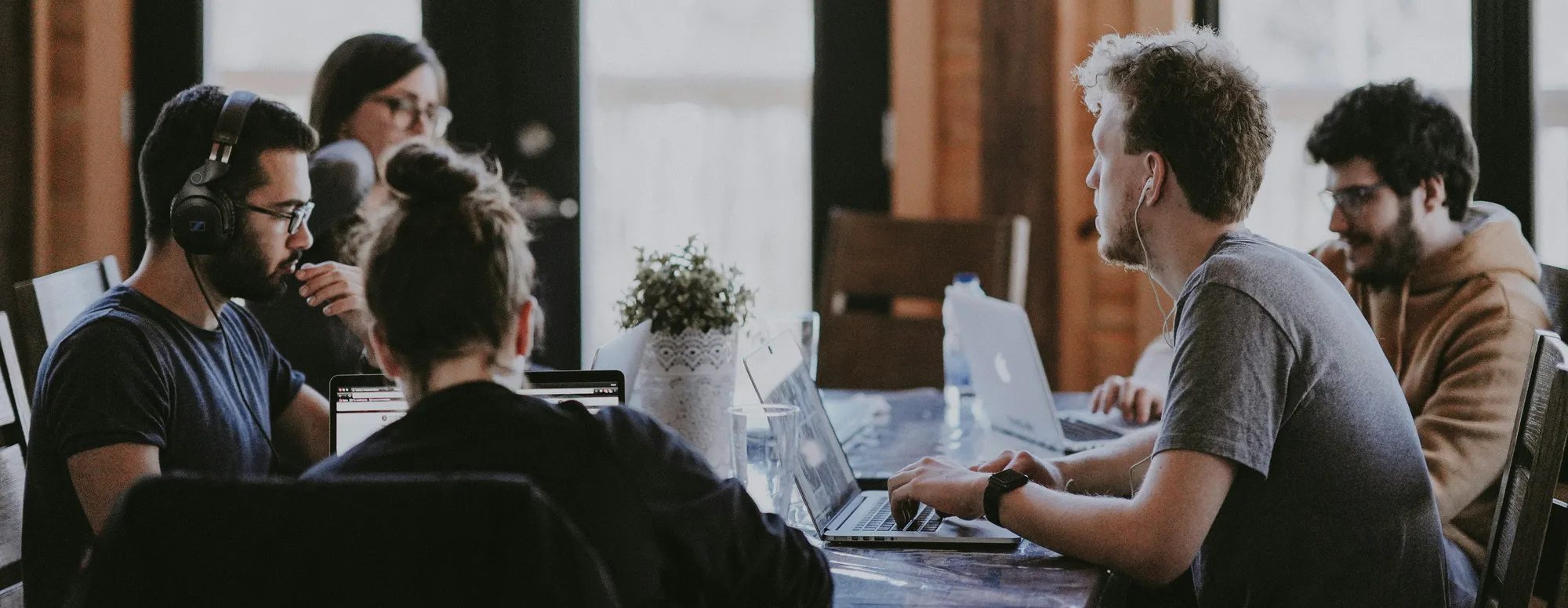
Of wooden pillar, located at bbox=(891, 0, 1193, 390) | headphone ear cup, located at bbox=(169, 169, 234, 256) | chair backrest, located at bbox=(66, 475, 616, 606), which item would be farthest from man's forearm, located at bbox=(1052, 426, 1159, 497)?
wooden pillar, located at bbox=(891, 0, 1193, 390)

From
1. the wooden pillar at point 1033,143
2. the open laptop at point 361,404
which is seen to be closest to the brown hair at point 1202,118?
the open laptop at point 361,404

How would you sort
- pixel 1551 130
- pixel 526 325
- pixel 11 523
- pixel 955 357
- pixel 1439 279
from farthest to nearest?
pixel 1551 130, pixel 955 357, pixel 1439 279, pixel 11 523, pixel 526 325

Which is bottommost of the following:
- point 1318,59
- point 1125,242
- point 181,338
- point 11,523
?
point 11,523

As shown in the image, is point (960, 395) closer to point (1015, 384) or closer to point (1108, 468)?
point (1015, 384)

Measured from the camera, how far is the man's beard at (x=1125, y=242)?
1.49m

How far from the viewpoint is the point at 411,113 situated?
2568mm

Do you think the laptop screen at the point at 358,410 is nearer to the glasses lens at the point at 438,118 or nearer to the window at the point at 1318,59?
the glasses lens at the point at 438,118

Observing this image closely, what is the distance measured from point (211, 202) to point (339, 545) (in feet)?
2.73

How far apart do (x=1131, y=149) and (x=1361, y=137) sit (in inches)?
34.8

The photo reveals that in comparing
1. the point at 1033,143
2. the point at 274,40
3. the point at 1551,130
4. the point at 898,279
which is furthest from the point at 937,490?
the point at 274,40

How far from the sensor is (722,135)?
3.82 m

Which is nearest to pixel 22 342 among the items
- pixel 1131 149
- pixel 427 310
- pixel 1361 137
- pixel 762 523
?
pixel 427 310

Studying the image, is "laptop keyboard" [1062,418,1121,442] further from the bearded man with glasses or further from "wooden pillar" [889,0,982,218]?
"wooden pillar" [889,0,982,218]

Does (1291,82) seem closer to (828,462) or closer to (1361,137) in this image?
(1361,137)
